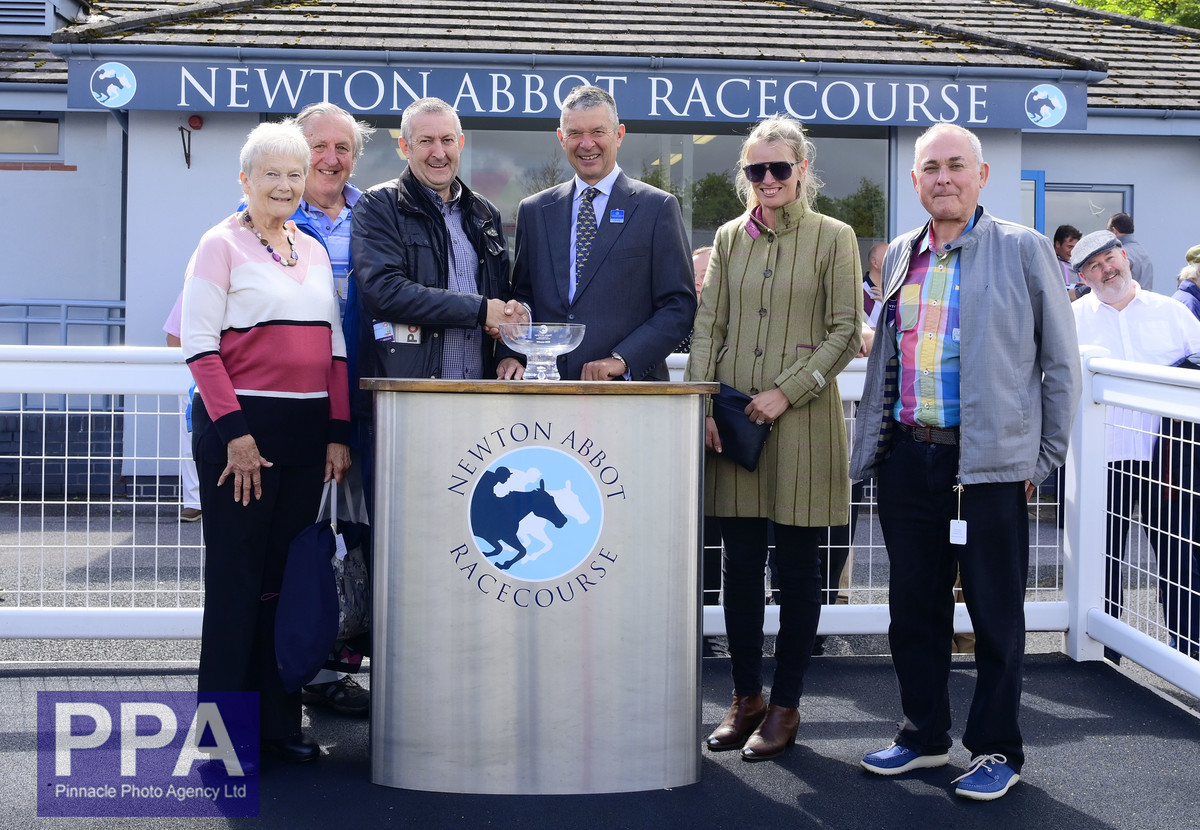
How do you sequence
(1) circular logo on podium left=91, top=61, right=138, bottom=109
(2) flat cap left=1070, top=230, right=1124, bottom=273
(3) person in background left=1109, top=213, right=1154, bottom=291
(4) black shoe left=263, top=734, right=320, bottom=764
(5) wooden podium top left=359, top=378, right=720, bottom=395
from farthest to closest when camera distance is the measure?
1. (3) person in background left=1109, top=213, right=1154, bottom=291
2. (1) circular logo on podium left=91, top=61, right=138, bottom=109
3. (2) flat cap left=1070, top=230, right=1124, bottom=273
4. (4) black shoe left=263, top=734, right=320, bottom=764
5. (5) wooden podium top left=359, top=378, right=720, bottom=395

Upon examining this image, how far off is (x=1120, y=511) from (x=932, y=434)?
5.02ft

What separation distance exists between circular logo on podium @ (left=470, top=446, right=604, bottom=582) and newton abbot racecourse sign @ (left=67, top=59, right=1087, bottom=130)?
5.63 m

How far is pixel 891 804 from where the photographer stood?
3041 millimetres

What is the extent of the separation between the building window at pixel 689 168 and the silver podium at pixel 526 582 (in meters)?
6.25

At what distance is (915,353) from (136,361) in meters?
2.84

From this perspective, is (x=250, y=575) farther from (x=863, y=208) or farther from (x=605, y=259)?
(x=863, y=208)

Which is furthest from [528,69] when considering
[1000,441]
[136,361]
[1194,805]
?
[1194,805]

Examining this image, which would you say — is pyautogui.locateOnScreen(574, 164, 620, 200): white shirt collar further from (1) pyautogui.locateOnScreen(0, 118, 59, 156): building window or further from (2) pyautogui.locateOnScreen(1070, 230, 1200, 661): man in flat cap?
(1) pyautogui.locateOnScreen(0, 118, 59, 156): building window

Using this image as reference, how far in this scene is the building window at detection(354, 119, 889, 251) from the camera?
9.07 m

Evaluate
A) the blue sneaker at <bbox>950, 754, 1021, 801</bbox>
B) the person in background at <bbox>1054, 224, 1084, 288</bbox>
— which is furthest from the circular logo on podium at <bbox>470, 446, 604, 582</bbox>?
the person in background at <bbox>1054, 224, 1084, 288</bbox>

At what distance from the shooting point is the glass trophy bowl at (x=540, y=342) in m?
3.14

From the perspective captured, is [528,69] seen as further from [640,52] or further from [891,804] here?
[891,804]

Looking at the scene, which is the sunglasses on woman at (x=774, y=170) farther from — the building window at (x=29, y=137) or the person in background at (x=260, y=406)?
the building window at (x=29, y=137)

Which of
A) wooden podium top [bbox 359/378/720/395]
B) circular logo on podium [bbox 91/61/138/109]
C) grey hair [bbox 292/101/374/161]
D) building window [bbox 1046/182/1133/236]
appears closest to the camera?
wooden podium top [bbox 359/378/720/395]
